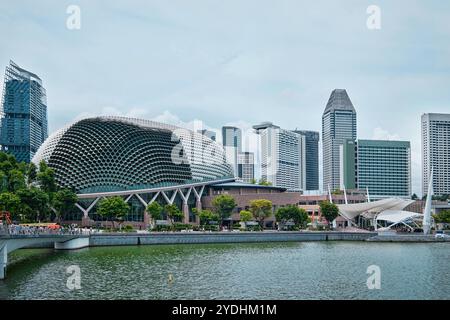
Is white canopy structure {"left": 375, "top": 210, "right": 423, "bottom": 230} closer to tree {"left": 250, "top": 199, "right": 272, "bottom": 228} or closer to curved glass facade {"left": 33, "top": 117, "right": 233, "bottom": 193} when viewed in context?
tree {"left": 250, "top": 199, "right": 272, "bottom": 228}

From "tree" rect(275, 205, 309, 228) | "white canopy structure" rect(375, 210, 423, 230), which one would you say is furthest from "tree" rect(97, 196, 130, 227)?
"white canopy structure" rect(375, 210, 423, 230)

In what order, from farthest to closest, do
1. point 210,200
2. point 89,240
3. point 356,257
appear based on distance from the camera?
1. point 210,200
2. point 89,240
3. point 356,257

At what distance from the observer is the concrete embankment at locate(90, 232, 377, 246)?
83.0 meters

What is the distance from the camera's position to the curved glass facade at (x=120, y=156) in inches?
4867

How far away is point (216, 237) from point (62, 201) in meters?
28.4

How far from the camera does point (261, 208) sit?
120500 mm

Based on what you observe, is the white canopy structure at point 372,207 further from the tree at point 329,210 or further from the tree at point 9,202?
the tree at point 9,202

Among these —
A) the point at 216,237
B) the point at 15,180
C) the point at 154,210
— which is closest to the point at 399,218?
the point at 216,237

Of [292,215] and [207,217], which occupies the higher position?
[292,215]

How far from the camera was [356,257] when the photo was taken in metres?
63.5

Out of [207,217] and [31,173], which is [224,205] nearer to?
[207,217]

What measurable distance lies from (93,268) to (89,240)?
2998cm
